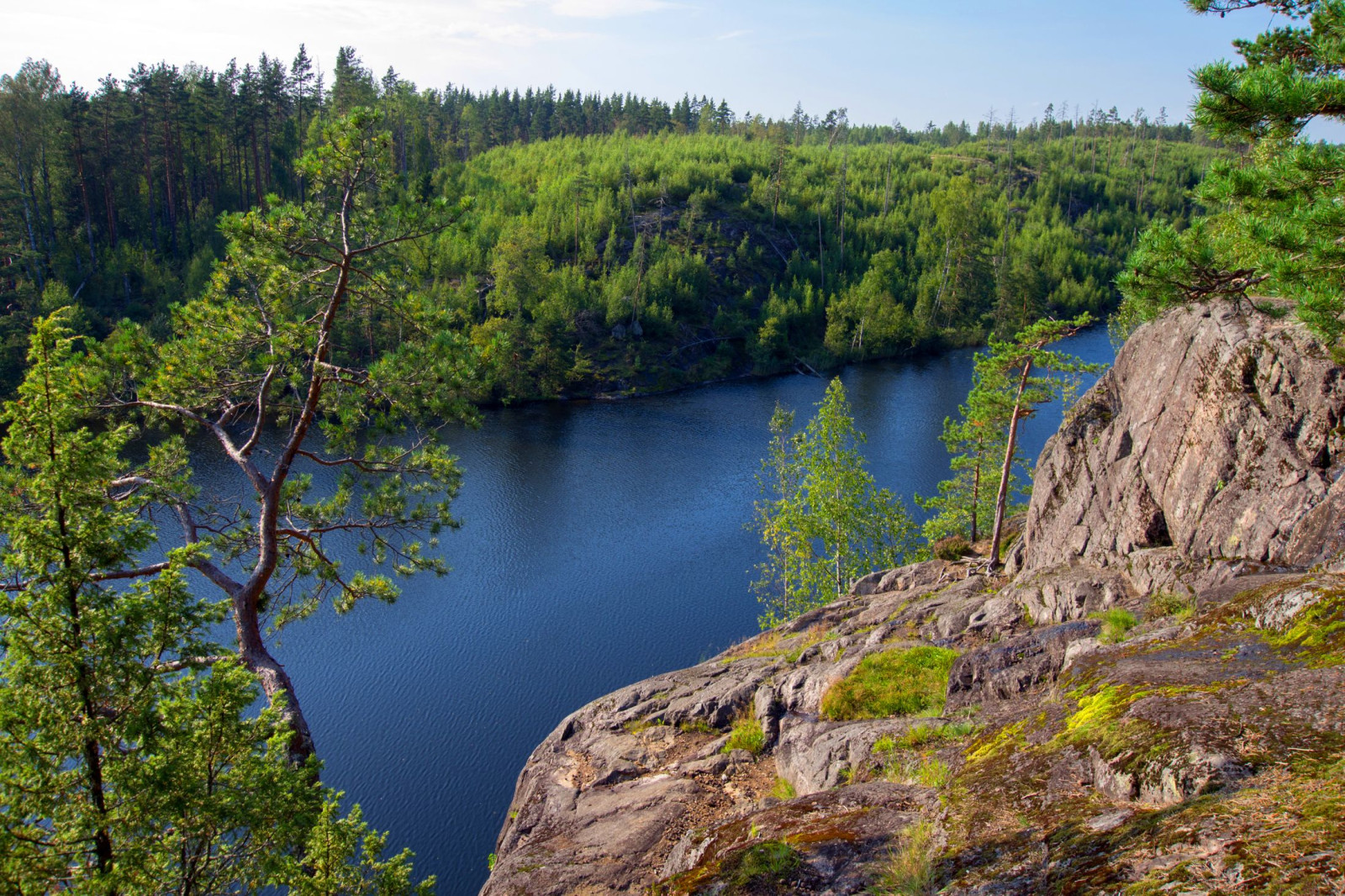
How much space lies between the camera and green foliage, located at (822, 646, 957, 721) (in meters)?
14.5

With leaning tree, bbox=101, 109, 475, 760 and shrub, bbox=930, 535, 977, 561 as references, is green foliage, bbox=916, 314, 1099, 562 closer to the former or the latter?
shrub, bbox=930, 535, 977, 561

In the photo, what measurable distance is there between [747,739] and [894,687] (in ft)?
9.63

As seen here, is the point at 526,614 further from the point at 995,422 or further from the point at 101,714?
the point at 101,714

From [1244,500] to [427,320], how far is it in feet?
45.2

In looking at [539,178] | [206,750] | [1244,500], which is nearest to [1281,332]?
[1244,500]

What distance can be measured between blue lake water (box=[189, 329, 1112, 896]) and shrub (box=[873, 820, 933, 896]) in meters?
13.3

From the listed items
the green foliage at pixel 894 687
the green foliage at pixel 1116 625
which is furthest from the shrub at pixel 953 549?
the green foliage at pixel 1116 625

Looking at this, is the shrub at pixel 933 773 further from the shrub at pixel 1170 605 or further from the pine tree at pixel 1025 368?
the pine tree at pixel 1025 368

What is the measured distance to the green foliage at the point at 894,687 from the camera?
1448 cm

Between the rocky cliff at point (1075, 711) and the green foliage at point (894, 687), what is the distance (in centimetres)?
7

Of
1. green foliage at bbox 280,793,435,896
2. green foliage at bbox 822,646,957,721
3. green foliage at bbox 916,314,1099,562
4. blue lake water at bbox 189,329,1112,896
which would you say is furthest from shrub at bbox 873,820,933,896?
green foliage at bbox 916,314,1099,562

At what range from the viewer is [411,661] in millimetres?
28203

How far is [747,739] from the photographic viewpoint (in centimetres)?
1548

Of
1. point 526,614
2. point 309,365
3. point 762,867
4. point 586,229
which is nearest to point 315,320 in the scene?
point 309,365
